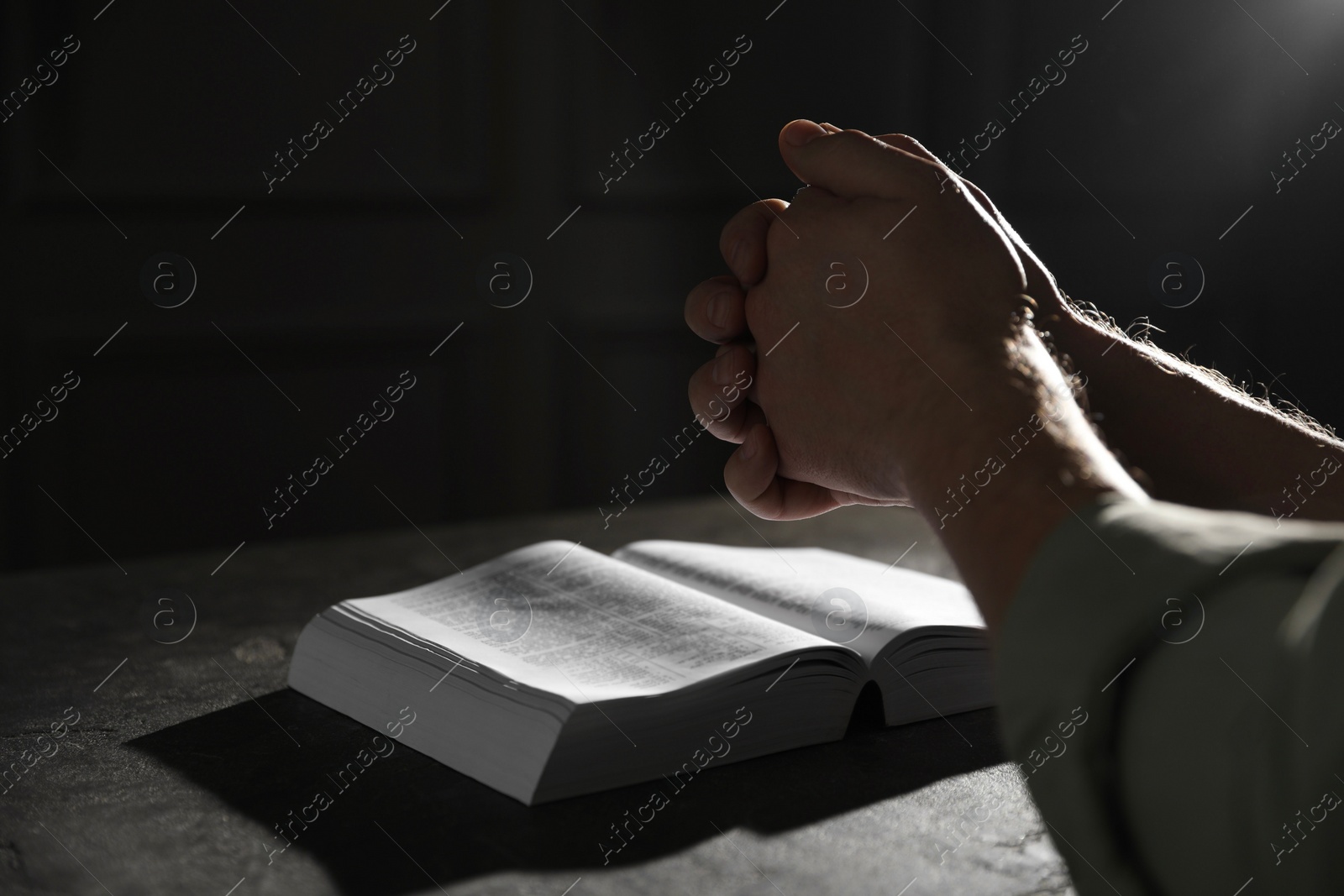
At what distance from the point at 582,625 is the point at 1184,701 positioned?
1.83ft

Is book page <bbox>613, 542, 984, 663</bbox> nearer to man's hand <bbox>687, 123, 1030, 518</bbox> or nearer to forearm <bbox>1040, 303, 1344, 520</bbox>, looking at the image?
man's hand <bbox>687, 123, 1030, 518</bbox>

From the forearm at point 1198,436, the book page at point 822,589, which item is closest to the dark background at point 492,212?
the book page at point 822,589

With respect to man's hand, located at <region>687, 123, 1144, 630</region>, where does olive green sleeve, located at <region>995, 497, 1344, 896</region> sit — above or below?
below

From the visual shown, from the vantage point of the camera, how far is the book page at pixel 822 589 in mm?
889

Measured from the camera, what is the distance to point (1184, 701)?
407mm

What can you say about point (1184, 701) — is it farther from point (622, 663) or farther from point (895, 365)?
point (622, 663)

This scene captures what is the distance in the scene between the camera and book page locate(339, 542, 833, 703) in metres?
0.79

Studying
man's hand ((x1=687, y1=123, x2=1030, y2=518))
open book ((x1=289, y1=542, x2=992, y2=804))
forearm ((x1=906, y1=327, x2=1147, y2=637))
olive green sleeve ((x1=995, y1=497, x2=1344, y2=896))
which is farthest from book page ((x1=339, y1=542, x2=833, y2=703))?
olive green sleeve ((x1=995, y1=497, x2=1344, y2=896))

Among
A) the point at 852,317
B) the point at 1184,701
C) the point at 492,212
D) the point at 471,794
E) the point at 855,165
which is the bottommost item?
the point at 471,794

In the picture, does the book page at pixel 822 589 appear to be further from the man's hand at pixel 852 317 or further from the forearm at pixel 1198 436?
the forearm at pixel 1198 436

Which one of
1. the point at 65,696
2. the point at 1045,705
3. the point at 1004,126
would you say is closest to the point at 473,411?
the point at 1004,126

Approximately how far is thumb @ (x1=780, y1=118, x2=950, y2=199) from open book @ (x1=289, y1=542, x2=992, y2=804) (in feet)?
1.02

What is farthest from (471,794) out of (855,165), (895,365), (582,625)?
(855,165)

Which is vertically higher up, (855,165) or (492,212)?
(492,212)
